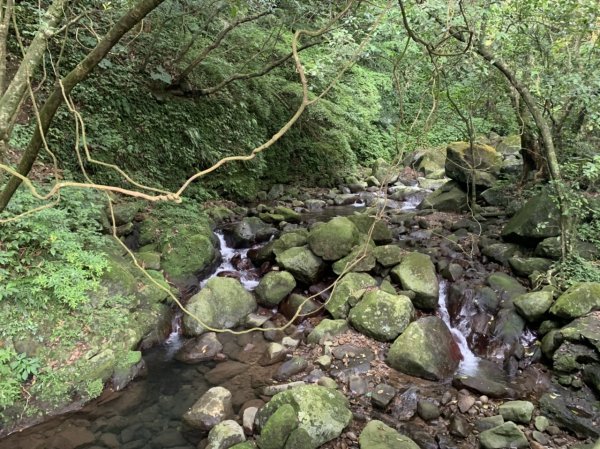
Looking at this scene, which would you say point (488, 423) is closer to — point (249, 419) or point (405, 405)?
point (405, 405)

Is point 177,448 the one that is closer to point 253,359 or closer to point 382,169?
point 253,359

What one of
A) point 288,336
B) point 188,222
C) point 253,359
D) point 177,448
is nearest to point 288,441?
point 177,448

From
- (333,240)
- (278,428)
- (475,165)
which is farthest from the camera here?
(475,165)

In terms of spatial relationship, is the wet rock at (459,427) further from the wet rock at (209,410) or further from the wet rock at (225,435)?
the wet rock at (209,410)

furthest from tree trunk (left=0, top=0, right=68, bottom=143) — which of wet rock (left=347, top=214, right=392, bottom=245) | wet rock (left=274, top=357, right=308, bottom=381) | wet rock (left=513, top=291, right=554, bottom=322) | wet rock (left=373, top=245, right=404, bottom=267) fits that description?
wet rock (left=513, top=291, right=554, bottom=322)

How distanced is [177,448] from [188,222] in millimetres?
4936

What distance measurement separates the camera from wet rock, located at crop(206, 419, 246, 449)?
4301mm

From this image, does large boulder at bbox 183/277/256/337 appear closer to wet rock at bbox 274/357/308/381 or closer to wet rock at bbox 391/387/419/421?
wet rock at bbox 274/357/308/381

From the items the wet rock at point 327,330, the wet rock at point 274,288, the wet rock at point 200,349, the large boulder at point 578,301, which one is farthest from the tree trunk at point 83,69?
the large boulder at point 578,301

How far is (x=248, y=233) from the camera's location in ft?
30.5

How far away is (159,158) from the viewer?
9383 mm

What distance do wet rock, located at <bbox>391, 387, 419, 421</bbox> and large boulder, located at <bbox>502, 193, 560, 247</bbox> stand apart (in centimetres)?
365

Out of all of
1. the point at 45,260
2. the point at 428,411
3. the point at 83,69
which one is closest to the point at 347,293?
the point at 428,411

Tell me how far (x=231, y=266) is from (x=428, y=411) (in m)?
4.91
